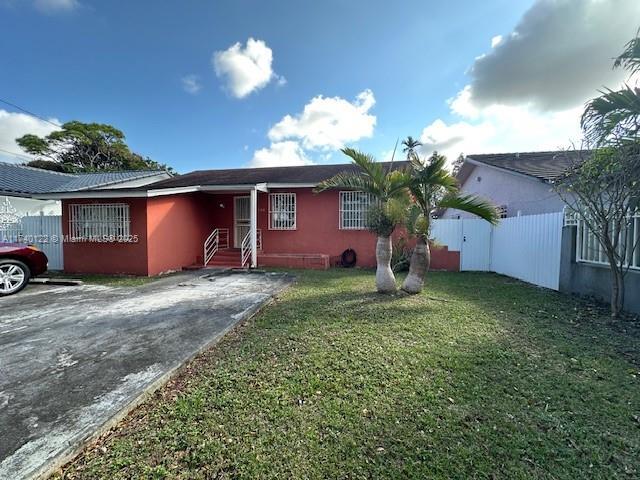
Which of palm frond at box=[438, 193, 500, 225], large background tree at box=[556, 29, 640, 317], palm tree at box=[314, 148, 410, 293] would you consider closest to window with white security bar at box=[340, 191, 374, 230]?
palm tree at box=[314, 148, 410, 293]

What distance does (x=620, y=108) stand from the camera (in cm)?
462

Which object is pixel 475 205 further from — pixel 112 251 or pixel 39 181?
pixel 39 181

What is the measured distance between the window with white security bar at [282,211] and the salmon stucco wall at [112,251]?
445cm

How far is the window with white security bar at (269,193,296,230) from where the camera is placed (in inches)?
452

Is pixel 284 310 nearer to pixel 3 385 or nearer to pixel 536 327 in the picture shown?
pixel 3 385

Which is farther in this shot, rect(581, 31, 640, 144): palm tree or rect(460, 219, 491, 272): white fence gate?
rect(460, 219, 491, 272): white fence gate

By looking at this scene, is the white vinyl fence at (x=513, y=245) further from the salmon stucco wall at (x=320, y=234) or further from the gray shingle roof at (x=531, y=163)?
the salmon stucco wall at (x=320, y=234)

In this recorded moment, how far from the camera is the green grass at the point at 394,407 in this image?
1.88 metres

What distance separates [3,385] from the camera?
2773 mm

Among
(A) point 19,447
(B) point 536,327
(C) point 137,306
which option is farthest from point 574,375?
(C) point 137,306

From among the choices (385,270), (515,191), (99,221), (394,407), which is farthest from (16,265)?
(515,191)

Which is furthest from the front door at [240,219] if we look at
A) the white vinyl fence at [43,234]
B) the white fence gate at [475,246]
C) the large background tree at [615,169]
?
the large background tree at [615,169]

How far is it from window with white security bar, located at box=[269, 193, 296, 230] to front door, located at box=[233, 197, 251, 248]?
118 centimetres

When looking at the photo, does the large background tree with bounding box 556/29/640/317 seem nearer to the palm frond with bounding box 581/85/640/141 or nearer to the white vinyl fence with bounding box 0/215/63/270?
the palm frond with bounding box 581/85/640/141
